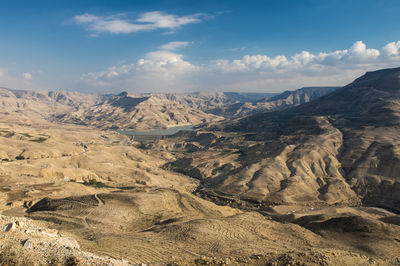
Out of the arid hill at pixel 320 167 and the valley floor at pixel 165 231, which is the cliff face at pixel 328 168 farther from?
the valley floor at pixel 165 231

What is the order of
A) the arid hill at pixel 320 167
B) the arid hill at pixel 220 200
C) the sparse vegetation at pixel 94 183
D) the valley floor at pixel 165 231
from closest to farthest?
the valley floor at pixel 165 231 < the arid hill at pixel 220 200 < the arid hill at pixel 320 167 < the sparse vegetation at pixel 94 183

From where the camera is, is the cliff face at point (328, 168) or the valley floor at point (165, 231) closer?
the valley floor at point (165, 231)

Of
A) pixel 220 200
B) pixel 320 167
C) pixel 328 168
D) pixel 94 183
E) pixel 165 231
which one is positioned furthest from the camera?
pixel 320 167

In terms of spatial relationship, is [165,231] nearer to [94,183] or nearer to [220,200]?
[220,200]

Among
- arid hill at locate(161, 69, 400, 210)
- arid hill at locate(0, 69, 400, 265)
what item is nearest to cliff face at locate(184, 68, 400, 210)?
arid hill at locate(161, 69, 400, 210)

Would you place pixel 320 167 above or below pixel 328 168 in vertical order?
above

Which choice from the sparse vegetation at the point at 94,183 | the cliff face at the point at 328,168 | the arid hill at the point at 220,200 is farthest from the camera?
the sparse vegetation at the point at 94,183

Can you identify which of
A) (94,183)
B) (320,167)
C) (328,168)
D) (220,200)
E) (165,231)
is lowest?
(220,200)

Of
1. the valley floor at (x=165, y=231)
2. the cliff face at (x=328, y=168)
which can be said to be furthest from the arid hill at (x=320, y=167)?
the valley floor at (x=165, y=231)

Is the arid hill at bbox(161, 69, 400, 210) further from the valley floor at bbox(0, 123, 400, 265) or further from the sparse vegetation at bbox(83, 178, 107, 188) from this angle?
the sparse vegetation at bbox(83, 178, 107, 188)

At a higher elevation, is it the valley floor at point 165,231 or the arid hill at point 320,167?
the valley floor at point 165,231

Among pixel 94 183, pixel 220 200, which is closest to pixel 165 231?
pixel 220 200

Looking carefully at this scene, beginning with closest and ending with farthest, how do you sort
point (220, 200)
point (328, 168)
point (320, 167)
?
point (220, 200) → point (328, 168) → point (320, 167)
